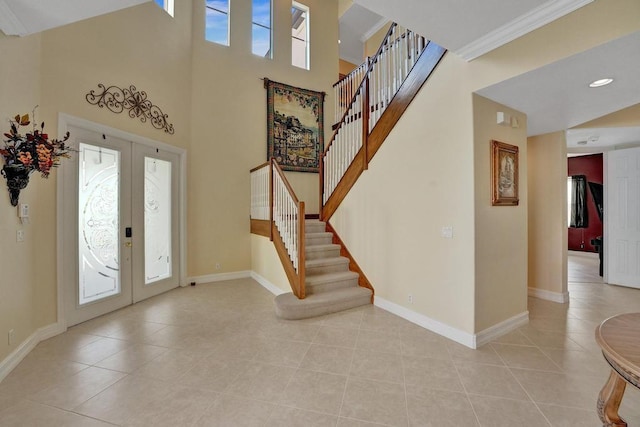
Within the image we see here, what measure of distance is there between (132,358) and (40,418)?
72 cm

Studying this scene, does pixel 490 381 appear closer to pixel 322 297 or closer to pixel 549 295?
pixel 322 297

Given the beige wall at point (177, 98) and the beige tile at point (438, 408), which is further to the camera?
the beige wall at point (177, 98)

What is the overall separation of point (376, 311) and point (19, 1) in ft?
14.2

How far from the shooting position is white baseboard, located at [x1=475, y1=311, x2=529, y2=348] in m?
2.73

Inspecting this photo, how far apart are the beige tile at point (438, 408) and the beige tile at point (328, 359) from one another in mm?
572

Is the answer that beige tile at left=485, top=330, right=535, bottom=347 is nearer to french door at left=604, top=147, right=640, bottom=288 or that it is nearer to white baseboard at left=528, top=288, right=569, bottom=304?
white baseboard at left=528, top=288, right=569, bottom=304

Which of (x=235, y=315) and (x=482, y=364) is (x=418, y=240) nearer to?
(x=482, y=364)

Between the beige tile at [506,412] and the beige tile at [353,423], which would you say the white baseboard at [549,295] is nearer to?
the beige tile at [506,412]

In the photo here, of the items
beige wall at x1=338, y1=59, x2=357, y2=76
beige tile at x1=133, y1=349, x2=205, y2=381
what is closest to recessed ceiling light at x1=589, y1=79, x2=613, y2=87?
beige tile at x1=133, y1=349, x2=205, y2=381

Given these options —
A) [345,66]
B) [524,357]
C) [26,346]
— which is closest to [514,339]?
[524,357]

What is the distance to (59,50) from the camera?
2.93 meters

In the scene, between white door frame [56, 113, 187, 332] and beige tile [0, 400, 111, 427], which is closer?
beige tile [0, 400, 111, 427]

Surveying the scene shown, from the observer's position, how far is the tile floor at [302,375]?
5.87 ft

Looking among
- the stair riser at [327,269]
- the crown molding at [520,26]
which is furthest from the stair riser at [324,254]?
the crown molding at [520,26]
